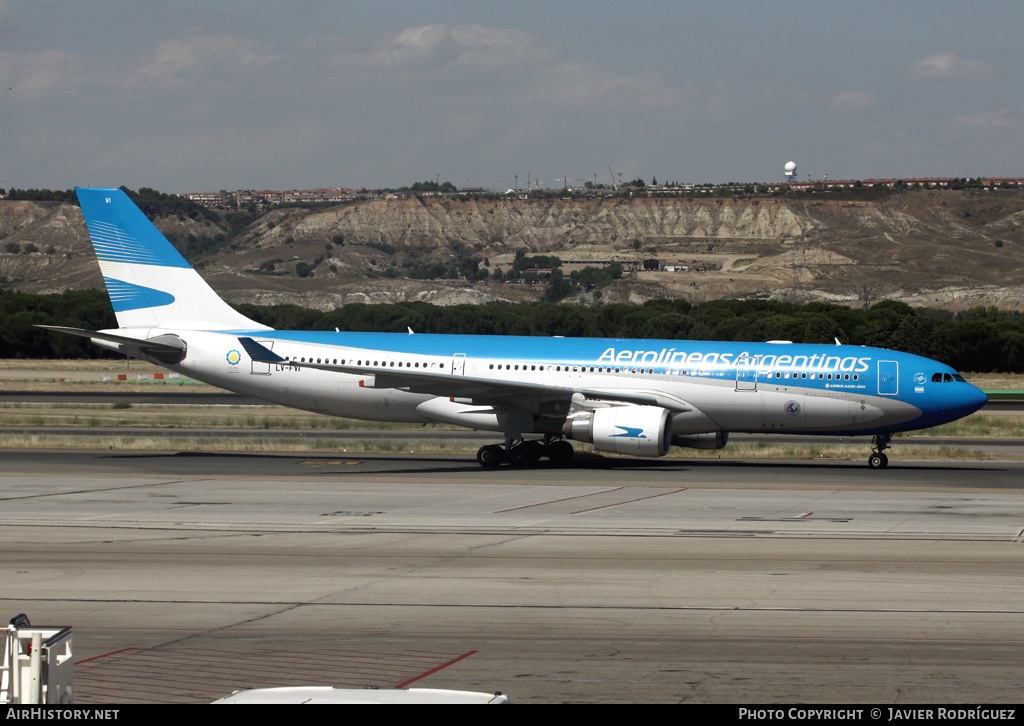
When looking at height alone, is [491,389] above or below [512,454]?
above

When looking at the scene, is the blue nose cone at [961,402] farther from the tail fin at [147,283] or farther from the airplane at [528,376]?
the tail fin at [147,283]

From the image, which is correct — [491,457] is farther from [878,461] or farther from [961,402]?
[961,402]

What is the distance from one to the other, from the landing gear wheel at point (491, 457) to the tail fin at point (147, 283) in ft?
32.0

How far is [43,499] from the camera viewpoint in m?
25.3

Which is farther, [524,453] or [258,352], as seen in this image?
[258,352]

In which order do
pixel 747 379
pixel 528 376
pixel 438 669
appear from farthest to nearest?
pixel 528 376 → pixel 747 379 → pixel 438 669

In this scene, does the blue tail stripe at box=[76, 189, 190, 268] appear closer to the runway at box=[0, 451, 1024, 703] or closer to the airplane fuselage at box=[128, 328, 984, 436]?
the airplane fuselage at box=[128, 328, 984, 436]

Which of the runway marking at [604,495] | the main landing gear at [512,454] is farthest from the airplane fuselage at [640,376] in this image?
the runway marking at [604,495]

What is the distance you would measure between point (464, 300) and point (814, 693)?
167201 mm

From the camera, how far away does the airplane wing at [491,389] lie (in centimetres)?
3262

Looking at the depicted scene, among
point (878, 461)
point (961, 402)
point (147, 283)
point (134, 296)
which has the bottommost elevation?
point (878, 461)

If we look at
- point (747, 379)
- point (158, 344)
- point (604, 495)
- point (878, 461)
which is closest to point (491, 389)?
point (604, 495)

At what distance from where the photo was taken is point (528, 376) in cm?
3406

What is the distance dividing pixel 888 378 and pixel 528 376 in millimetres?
10785
